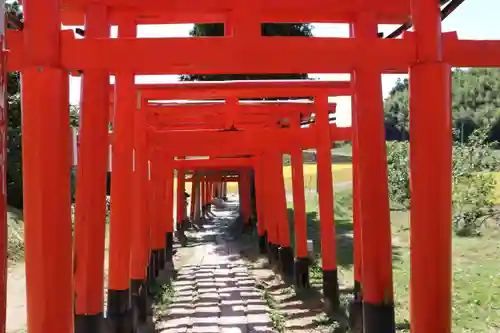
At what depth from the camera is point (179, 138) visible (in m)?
6.99

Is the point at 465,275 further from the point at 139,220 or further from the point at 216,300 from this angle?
the point at 139,220

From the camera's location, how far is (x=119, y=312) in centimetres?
543

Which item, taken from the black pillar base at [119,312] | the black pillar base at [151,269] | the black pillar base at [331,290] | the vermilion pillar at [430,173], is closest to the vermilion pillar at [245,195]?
the black pillar base at [151,269]

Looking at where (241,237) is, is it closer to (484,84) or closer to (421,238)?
(421,238)

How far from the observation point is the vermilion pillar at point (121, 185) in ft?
16.0

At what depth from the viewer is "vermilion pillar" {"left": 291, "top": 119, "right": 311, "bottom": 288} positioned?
862 cm

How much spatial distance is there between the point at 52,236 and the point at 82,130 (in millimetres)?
1290

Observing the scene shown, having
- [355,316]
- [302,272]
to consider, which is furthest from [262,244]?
[355,316]

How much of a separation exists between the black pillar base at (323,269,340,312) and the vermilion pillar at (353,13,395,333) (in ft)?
10.8

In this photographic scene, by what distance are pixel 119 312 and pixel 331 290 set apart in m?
3.17

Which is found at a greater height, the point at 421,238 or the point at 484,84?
the point at 484,84

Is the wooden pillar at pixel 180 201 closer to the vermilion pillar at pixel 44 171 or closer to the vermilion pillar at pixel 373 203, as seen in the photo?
the vermilion pillar at pixel 373 203

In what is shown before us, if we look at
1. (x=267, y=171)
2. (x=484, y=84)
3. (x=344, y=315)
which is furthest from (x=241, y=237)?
(x=484, y=84)

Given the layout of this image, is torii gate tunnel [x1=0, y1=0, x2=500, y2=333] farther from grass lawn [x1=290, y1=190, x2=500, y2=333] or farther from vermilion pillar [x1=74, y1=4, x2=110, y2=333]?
grass lawn [x1=290, y1=190, x2=500, y2=333]
